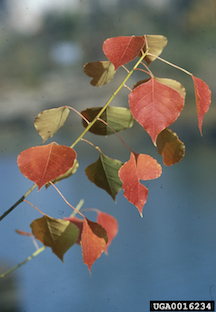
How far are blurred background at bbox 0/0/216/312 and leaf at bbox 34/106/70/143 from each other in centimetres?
40

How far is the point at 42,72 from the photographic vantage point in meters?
0.82

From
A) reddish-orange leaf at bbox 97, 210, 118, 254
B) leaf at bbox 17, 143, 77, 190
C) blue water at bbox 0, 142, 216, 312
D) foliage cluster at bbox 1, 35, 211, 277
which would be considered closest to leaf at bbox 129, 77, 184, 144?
foliage cluster at bbox 1, 35, 211, 277

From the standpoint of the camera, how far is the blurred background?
802 mm

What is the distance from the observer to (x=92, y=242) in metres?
0.42

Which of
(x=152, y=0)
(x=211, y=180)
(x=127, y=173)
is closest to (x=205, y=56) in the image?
(x=152, y=0)

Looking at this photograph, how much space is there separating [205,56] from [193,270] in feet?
2.19

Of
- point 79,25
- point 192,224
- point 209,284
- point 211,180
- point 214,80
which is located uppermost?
point 79,25

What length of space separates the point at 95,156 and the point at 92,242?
1.55ft

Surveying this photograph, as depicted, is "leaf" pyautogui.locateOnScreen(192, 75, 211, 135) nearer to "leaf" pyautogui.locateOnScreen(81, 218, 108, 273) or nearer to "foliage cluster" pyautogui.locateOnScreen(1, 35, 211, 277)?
"foliage cluster" pyautogui.locateOnScreen(1, 35, 211, 277)

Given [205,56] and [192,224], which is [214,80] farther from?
[192,224]

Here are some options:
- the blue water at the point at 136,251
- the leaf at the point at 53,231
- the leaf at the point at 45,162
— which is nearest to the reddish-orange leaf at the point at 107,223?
the blue water at the point at 136,251

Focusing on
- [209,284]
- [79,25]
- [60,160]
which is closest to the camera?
[60,160]

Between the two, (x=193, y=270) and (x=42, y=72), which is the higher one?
(x=42, y=72)

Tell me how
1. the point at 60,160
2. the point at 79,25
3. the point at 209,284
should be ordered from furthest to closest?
the point at 209,284 → the point at 79,25 → the point at 60,160
